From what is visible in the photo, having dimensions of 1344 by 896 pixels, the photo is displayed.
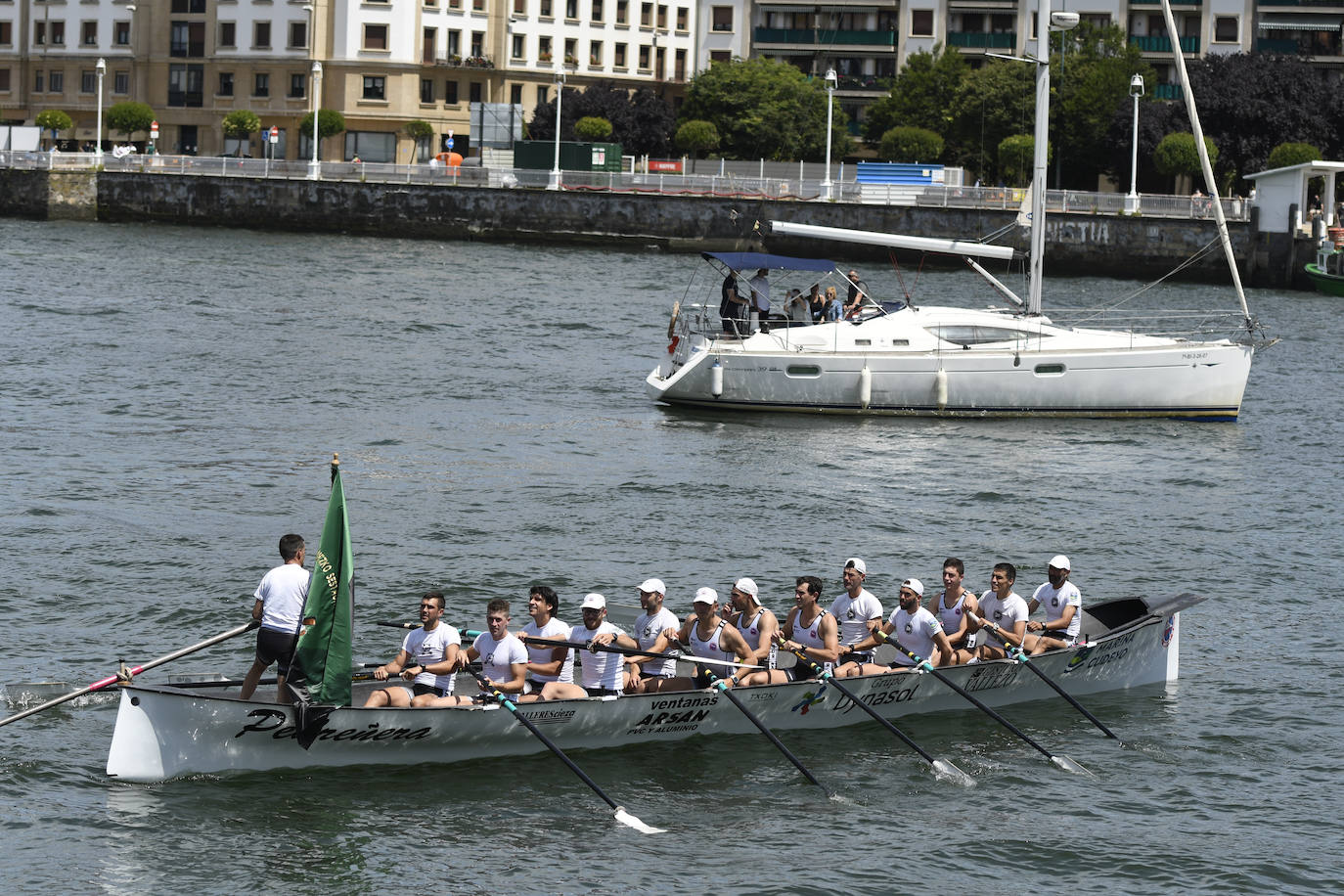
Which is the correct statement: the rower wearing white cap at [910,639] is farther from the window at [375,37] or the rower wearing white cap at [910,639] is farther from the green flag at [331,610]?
the window at [375,37]

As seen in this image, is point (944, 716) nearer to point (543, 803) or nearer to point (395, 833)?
point (543, 803)

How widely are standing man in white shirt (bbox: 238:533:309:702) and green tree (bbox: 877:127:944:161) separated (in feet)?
259

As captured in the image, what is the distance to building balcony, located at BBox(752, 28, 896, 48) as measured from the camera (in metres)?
110

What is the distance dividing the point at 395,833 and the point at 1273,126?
79217mm

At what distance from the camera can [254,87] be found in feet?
340

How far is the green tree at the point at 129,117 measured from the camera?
319 ft

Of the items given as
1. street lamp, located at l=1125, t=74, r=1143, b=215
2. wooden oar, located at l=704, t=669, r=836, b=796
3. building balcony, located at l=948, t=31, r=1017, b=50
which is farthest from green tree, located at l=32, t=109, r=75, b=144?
wooden oar, located at l=704, t=669, r=836, b=796

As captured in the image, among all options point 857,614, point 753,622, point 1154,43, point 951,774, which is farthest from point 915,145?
point 951,774

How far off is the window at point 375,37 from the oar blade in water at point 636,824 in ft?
297

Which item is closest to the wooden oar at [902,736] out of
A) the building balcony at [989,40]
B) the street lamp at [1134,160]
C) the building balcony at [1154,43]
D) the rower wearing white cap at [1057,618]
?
the rower wearing white cap at [1057,618]

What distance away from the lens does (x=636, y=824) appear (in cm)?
1686

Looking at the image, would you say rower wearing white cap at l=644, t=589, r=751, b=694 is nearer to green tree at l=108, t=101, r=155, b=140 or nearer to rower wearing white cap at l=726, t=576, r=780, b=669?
rower wearing white cap at l=726, t=576, r=780, b=669

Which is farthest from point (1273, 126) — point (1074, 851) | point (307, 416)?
point (1074, 851)

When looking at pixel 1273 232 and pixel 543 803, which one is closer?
pixel 543 803
